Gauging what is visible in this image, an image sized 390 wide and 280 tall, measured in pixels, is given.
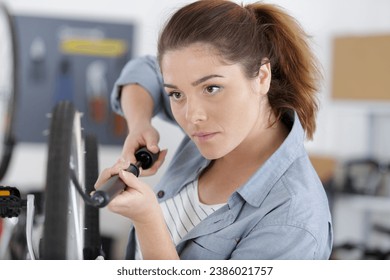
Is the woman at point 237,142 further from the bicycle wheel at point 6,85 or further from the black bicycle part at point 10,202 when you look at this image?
the bicycle wheel at point 6,85

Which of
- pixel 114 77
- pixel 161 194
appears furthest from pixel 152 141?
pixel 114 77

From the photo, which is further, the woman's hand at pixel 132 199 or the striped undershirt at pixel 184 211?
the striped undershirt at pixel 184 211

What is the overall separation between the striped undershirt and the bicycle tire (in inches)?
3.7

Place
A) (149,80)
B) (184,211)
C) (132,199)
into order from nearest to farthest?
(132,199)
(184,211)
(149,80)

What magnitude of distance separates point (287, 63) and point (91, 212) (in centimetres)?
30

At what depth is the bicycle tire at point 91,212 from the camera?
0.68 metres

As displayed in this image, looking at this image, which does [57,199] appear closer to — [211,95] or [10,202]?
[10,202]

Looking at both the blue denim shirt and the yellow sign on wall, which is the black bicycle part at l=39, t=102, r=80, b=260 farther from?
the yellow sign on wall

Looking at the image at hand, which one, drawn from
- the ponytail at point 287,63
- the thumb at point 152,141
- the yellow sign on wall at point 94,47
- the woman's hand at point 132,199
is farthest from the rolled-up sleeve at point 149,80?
the yellow sign on wall at point 94,47

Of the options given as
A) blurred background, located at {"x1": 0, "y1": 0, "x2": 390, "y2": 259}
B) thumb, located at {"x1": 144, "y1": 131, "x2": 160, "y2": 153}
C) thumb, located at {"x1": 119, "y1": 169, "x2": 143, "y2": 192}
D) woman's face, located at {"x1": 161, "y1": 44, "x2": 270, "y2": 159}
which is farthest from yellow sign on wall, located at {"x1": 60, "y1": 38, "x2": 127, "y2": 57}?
thumb, located at {"x1": 119, "y1": 169, "x2": 143, "y2": 192}

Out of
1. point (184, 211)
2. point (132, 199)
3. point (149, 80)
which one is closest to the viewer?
point (132, 199)

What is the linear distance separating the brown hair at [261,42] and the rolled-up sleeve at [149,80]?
0.25 m

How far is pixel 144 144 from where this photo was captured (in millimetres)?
824

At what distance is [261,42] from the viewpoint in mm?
728
